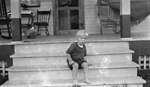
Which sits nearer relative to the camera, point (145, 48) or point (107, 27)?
point (145, 48)

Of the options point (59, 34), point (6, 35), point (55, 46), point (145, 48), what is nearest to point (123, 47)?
point (145, 48)

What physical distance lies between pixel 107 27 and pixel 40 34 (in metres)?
2.07

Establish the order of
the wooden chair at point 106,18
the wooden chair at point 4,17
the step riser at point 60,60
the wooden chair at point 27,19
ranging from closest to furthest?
the step riser at point 60,60
the wooden chair at point 4,17
the wooden chair at point 106,18
the wooden chair at point 27,19

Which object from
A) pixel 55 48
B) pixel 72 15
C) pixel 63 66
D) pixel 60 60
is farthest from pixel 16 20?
pixel 72 15

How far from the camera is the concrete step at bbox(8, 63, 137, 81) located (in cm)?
586

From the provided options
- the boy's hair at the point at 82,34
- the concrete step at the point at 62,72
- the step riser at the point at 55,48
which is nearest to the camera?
the boy's hair at the point at 82,34

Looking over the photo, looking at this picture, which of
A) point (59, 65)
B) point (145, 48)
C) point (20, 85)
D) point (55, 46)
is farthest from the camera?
point (145, 48)

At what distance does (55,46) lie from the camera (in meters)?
6.58

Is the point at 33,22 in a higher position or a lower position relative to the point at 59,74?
higher

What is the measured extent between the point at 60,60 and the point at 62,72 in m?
0.43

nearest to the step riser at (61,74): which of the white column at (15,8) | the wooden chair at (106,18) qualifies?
the white column at (15,8)

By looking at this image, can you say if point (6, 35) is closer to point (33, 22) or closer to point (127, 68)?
→ point (33, 22)

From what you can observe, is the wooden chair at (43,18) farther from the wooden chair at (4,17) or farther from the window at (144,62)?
the window at (144,62)

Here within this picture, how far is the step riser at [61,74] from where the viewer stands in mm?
5867
